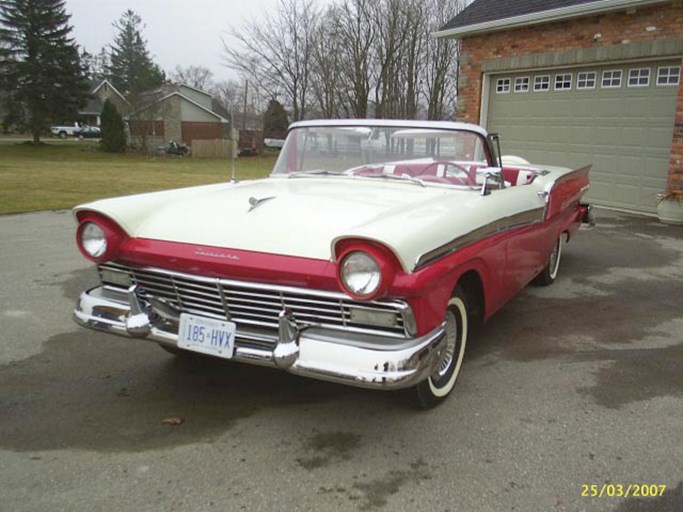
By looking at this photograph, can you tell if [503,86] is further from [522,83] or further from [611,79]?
[611,79]

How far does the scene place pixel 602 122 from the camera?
10.6 metres

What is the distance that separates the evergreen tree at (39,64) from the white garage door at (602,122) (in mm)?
33983

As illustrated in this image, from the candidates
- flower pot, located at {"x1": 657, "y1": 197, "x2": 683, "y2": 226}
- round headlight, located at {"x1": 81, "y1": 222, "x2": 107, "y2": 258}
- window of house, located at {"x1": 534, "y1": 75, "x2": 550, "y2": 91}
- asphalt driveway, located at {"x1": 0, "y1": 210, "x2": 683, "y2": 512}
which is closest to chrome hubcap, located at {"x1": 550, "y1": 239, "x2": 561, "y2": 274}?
asphalt driveway, located at {"x1": 0, "y1": 210, "x2": 683, "y2": 512}

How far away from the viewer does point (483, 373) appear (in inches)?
141

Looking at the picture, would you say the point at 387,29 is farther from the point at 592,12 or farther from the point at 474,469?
the point at 474,469

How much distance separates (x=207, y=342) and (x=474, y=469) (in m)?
1.34

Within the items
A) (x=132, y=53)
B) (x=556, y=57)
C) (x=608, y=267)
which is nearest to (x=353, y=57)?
(x=556, y=57)

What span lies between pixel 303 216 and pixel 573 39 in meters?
9.75

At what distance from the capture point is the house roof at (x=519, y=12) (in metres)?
9.95

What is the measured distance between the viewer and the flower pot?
30.3 ft

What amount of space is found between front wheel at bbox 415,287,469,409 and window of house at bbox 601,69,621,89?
29.3 ft

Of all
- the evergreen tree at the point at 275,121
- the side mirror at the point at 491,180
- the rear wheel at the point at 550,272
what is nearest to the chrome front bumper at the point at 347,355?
the side mirror at the point at 491,180

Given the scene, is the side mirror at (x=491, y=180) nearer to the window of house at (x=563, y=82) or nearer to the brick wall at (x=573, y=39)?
the brick wall at (x=573, y=39)

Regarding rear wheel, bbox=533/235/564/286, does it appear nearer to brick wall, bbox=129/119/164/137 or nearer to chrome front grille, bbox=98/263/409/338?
chrome front grille, bbox=98/263/409/338
